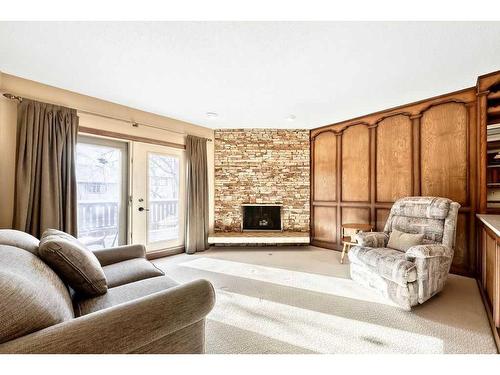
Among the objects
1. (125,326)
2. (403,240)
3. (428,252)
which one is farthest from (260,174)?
(125,326)

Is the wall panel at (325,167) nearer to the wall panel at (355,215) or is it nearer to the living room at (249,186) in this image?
the living room at (249,186)

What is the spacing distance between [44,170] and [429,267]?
4.19 meters

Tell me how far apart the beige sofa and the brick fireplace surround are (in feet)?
10.6

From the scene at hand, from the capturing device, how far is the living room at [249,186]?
1328 millimetres

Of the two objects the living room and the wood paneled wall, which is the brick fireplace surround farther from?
the wood paneled wall

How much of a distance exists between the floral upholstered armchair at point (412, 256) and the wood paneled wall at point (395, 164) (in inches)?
25.3

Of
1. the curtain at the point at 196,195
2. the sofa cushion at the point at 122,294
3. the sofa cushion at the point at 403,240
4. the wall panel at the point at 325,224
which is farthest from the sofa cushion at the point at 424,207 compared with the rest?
the curtain at the point at 196,195

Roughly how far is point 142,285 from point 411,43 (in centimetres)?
293

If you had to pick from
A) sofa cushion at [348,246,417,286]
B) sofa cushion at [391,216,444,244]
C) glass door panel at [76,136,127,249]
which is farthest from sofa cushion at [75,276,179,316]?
sofa cushion at [391,216,444,244]

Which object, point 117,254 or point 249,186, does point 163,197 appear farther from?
point 117,254

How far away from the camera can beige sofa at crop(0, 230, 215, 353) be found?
77cm
